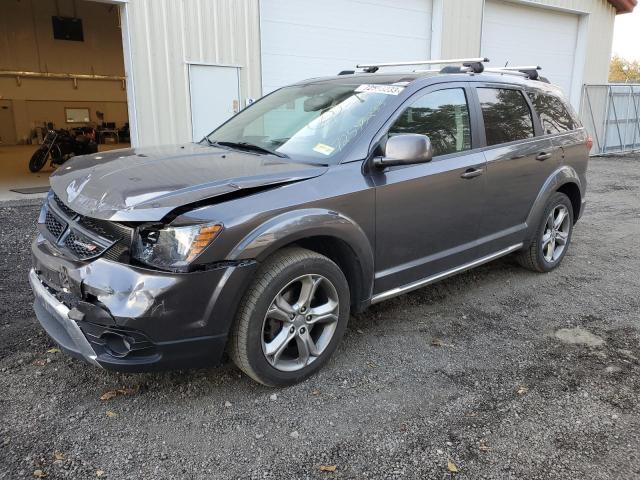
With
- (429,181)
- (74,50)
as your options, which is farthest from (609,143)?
(74,50)

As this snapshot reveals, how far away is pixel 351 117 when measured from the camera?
11.5ft

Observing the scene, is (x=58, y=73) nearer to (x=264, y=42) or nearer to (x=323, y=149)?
(x=264, y=42)

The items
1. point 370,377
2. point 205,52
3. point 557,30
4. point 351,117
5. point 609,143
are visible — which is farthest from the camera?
point 609,143

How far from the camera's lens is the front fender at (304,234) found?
2.67 metres

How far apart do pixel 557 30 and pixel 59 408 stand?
649 inches

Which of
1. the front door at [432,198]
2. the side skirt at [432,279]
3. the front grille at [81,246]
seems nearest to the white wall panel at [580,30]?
the side skirt at [432,279]

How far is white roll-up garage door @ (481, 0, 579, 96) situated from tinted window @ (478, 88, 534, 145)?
32.3 ft

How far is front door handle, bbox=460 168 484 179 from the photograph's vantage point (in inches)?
152

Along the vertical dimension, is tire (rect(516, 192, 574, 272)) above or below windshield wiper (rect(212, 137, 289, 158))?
below

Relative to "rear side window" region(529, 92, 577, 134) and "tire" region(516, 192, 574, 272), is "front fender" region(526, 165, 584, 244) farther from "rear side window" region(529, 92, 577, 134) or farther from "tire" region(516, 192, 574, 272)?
"rear side window" region(529, 92, 577, 134)

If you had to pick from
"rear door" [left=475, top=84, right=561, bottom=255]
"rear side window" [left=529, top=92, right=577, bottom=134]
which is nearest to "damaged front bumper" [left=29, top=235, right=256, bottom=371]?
"rear door" [left=475, top=84, right=561, bottom=255]

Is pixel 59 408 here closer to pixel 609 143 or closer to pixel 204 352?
pixel 204 352

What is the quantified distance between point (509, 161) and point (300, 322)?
2390mm

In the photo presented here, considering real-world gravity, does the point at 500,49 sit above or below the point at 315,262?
above
